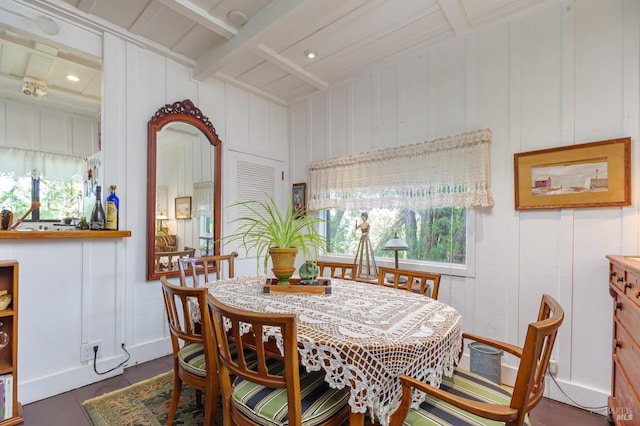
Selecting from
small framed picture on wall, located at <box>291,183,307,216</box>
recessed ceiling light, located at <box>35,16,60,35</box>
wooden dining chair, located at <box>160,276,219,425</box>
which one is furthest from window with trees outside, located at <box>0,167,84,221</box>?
small framed picture on wall, located at <box>291,183,307,216</box>

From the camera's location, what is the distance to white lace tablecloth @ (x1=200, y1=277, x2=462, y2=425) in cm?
104

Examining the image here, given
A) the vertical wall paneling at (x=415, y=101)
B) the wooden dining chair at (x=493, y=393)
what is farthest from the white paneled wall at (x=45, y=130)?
the wooden dining chair at (x=493, y=393)

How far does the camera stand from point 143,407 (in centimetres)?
193

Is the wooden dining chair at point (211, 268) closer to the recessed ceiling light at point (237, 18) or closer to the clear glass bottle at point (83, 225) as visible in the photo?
the clear glass bottle at point (83, 225)

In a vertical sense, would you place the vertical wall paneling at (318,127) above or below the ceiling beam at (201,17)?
below

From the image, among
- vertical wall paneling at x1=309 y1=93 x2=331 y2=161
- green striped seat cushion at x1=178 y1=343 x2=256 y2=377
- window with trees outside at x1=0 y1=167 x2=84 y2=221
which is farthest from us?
vertical wall paneling at x1=309 y1=93 x2=331 y2=161

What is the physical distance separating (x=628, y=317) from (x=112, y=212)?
3.36m

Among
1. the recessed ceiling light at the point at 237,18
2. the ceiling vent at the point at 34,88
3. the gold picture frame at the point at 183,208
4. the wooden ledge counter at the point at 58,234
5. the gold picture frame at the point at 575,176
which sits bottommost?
the wooden ledge counter at the point at 58,234

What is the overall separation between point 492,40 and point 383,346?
8.17 feet

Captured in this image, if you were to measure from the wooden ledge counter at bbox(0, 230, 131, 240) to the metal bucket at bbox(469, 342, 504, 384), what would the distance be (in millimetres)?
2789

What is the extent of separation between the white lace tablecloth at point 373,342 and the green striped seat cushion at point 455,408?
80mm

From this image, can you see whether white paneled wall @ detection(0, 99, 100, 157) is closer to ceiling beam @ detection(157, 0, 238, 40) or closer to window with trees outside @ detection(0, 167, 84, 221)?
window with trees outside @ detection(0, 167, 84, 221)

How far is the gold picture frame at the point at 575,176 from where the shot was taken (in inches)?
73.0

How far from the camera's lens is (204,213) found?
10.0 feet
